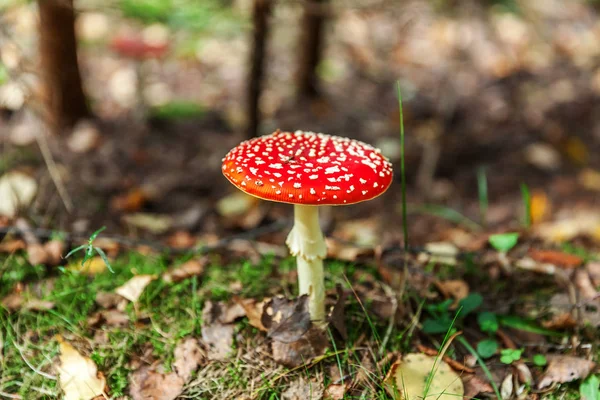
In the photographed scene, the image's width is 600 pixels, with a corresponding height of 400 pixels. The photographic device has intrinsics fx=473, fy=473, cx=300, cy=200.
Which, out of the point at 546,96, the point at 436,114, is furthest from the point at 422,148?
the point at 546,96

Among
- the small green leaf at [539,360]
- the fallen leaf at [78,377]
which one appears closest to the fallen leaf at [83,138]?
the fallen leaf at [78,377]

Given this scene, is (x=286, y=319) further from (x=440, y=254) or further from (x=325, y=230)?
(x=325, y=230)

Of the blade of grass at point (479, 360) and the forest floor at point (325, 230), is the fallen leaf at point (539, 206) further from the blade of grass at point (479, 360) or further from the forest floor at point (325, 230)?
the blade of grass at point (479, 360)

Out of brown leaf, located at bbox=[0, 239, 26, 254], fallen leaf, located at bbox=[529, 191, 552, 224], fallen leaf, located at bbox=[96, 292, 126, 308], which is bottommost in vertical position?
fallen leaf, located at bbox=[529, 191, 552, 224]

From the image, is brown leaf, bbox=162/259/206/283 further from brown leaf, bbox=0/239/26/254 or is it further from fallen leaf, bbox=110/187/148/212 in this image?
fallen leaf, bbox=110/187/148/212

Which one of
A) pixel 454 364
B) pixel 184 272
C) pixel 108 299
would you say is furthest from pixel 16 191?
pixel 454 364

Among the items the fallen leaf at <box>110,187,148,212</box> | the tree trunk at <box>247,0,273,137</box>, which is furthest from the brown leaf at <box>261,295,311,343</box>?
the tree trunk at <box>247,0,273,137</box>

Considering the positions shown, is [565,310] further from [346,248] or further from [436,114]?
[436,114]
